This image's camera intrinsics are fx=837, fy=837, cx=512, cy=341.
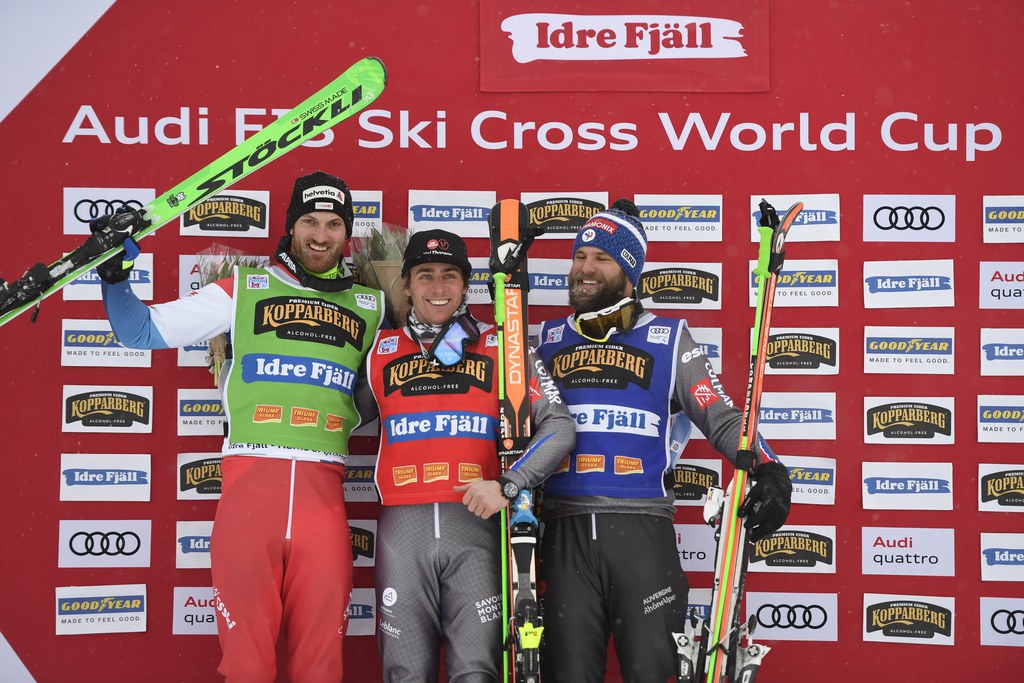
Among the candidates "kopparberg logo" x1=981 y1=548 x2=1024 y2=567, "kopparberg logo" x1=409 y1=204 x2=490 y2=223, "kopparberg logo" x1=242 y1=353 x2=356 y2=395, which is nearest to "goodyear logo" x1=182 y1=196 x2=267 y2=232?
"kopparberg logo" x1=409 y1=204 x2=490 y2=223

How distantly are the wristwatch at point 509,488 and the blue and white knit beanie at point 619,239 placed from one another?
1010 millimetres

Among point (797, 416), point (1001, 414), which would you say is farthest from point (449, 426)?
point (1001, 414)

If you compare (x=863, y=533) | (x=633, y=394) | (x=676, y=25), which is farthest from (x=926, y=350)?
(x=676, y=25)

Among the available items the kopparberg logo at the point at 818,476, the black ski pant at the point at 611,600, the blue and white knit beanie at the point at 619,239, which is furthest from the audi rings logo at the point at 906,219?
the black ski pant at the point at 611,600

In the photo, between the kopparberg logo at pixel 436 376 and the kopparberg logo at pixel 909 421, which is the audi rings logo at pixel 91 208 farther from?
the kopparberg logo at pixel 909 421

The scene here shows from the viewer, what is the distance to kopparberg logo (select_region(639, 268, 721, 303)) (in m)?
3.99

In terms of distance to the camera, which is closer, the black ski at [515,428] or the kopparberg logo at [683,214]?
the black ski at [515,428]

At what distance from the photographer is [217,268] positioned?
3.69m

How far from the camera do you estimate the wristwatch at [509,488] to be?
2.91m

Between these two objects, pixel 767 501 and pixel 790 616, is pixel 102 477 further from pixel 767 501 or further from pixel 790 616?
pixel 790 616

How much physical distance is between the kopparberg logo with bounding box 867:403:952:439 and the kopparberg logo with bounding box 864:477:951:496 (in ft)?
0.67

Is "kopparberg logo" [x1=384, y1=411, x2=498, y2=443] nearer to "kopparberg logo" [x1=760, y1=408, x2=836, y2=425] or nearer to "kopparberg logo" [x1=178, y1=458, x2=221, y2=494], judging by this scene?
"kopparberg logo" [x1=178, y1=458, x2=221, y2=494]

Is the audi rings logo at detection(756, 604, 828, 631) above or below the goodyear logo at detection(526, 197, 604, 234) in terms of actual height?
below

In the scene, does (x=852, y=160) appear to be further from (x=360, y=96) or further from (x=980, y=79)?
(x=360, y=96)
